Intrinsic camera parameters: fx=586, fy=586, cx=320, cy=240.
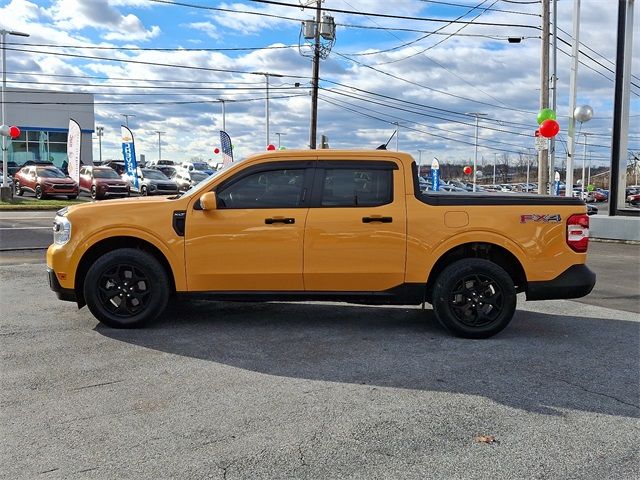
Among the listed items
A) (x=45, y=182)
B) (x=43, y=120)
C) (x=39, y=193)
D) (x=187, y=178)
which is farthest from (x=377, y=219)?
(x=43, y=120)

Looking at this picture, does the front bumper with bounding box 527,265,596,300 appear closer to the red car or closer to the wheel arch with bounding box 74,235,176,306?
the wheel arch with bounding box 74,235,176,306

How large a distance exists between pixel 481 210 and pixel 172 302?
3.84 metres

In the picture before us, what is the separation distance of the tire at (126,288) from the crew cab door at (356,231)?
1480 mm

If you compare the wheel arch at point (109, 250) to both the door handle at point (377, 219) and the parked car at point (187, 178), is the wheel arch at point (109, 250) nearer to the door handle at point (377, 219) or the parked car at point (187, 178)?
the door handle at point (377, 219)

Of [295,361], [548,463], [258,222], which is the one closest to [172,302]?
[258,222]

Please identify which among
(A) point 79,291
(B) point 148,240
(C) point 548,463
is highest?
(B) point 148,240

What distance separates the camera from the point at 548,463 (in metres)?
3.29

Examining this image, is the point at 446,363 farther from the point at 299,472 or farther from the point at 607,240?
the point at 607,240

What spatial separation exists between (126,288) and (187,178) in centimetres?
3128

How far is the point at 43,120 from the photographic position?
180ft

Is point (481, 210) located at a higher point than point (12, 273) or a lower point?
higher

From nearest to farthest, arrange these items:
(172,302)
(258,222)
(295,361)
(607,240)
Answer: (295,361)
(258,222)
(172,302)
(607,240)

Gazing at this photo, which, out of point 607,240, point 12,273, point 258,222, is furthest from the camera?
point 607,240

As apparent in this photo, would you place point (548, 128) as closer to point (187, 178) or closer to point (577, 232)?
point (577, 232)
